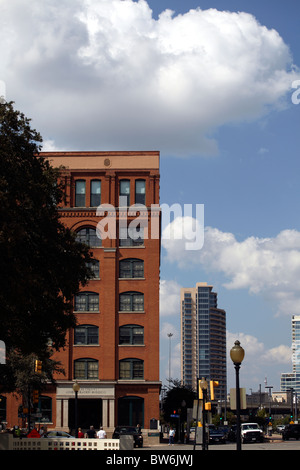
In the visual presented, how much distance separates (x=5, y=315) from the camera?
28922mm

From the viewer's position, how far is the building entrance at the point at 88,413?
65.8 metres

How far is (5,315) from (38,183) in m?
6.29

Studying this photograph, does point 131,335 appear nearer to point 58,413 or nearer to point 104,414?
point 104,414

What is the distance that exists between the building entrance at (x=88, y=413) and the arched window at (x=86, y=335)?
5632 millimetres

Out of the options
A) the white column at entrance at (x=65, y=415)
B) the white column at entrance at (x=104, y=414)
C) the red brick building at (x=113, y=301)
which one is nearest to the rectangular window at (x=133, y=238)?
the red brick building at (x=113, y=301)

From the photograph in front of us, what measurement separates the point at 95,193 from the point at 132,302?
1163 cm

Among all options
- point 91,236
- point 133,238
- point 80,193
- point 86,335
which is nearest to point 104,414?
point 86,335

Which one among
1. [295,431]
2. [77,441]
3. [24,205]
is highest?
[24,205]

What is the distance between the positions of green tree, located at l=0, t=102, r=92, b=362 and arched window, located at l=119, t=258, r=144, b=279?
34.8 metres

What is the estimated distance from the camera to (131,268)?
68.8m

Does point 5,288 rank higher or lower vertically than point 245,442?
higher

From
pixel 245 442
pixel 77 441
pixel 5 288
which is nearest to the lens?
pixel 77 441
